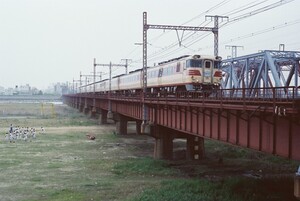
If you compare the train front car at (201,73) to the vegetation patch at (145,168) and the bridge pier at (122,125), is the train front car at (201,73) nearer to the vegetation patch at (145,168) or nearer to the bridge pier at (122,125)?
the vegetation patch at (145,168)

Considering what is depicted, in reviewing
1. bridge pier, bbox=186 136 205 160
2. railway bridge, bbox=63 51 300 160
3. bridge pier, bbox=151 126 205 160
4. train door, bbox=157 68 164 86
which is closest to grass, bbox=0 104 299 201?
bridge pier, bbox=186 136 205 160

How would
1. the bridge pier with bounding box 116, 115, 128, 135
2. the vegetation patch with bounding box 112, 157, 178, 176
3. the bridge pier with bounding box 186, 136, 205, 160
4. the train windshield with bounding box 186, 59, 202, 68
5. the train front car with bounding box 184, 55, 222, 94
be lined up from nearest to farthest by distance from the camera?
the vegetation patch with bounding box 112, 157, 178, 176 < the train front car with bounding box 184, 55, 222, 94 < the train windshield with bounding box 186, 59, 202, 68 < the bridge pier with bounding box 186, 136, 205, 160 < the bridge pier with bounding box 116, 115, 128, 135

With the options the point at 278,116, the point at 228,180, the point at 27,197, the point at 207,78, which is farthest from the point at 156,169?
the point at 278,116

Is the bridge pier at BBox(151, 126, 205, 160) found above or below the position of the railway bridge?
below

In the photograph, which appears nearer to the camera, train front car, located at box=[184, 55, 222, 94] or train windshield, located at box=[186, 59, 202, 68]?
train front car, located at box=[184, 55, 222, 94]

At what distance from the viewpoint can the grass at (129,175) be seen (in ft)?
92.3

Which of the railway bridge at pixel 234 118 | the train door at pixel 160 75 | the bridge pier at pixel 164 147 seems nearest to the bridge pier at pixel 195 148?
the railway bridge at pixel 234 118

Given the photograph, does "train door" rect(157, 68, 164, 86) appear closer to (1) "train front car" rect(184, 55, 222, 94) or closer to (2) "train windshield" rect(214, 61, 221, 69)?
(1) "train front car" rect(184, 55, 222, 94)

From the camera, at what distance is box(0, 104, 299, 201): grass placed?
1107 inches

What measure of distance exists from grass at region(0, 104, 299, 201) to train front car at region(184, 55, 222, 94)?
7.80m

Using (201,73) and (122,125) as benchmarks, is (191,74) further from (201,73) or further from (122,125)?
(122,125)

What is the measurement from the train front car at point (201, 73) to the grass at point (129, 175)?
25.6ft

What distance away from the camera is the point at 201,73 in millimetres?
42625

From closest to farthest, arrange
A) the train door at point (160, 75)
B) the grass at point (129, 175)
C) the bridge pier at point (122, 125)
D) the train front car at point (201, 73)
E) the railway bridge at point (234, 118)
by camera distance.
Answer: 1. the railway bridge at point (234, 118)
2. the grass at point (129, 175)
3. the train front car at point (201, 73)
4. the train door at point (160, 75)
5. the bridge pier at point (122, 125)
